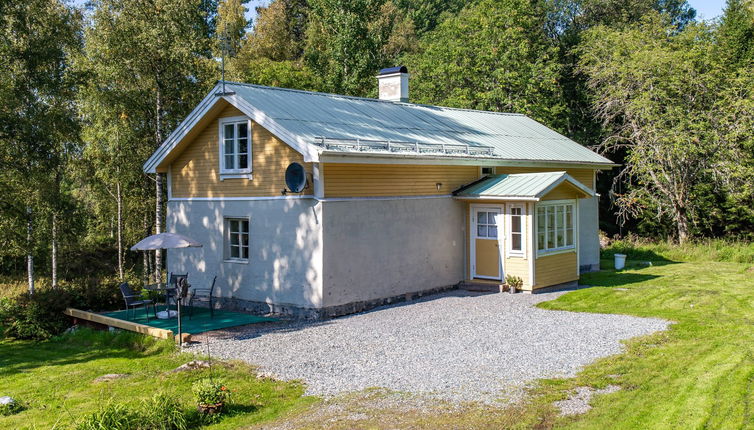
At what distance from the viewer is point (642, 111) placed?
27.8 metres

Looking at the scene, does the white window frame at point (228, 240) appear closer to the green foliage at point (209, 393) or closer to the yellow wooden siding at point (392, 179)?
the yellow wooden siding at point (392, 179)

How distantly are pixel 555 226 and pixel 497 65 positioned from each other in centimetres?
1762

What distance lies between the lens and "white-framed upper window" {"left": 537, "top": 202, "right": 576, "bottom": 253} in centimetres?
1723

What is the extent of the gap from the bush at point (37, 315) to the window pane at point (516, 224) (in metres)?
11.4

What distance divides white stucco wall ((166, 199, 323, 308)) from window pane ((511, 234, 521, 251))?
19.4 ft

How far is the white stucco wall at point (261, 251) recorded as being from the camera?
566 inches

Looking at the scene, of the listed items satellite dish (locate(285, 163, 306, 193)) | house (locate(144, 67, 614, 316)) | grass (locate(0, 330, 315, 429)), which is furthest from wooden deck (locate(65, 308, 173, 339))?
satellite dish (locate(285, 163, 306, 193))

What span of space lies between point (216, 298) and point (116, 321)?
Answer: 10.4 ft

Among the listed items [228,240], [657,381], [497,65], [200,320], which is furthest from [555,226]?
[497,65]

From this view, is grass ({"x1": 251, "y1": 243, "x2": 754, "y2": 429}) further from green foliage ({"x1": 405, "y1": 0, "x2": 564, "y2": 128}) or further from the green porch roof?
green foliage ({"x1": 405, "y1": 0, "x2": 564, "y2": 128})

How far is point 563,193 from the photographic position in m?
18.1

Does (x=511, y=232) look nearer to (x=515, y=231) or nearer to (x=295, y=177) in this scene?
(x=515, y=231)

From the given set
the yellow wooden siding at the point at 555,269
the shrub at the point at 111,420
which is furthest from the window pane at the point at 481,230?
the shrub at the point at 111,420

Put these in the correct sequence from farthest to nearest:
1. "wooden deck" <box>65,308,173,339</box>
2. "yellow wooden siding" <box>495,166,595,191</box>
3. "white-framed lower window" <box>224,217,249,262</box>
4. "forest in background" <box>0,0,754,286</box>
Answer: "yellow wooden siding" <box>495,166,595,191</box>
"forest in background" <box>0,0,754,286</box>
"white-framed lower window" <box>224,217,249,262</box>
"wooden deck" <box>65,308,173,339</box>
